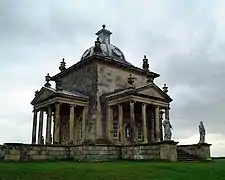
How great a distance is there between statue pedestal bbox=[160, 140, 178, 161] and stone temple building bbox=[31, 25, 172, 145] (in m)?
7.09

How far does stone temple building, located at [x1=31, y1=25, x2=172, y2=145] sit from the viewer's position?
30688 millimetres

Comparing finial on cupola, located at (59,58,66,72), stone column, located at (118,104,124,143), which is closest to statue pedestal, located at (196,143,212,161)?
stone column, located at (118,104,124,143)

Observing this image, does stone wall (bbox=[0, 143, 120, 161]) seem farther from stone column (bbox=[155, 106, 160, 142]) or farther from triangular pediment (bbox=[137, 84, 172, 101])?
stone column (bbox=[155, 106, 160, 142])

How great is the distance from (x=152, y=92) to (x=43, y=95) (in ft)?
38.3

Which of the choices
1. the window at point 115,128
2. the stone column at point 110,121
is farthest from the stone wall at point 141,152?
the window at point 115,128

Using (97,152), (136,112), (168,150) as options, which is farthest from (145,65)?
(168,150)

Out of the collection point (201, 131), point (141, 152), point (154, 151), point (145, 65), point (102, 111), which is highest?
point (145, 65)

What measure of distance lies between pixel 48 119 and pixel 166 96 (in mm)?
12765

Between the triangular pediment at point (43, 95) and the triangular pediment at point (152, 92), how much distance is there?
29.1 ft

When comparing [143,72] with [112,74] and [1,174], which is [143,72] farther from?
[1,174]

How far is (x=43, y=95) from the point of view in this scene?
33406mm

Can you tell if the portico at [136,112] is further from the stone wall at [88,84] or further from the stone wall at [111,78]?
the stone wall at [88,84]

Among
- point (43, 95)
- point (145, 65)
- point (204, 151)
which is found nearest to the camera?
point (204, 151)

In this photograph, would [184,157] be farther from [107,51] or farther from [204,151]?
[107,51]
